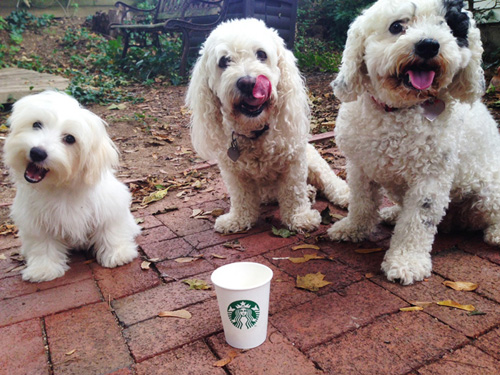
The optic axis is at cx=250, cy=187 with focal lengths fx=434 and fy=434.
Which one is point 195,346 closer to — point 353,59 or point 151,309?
point 151,309

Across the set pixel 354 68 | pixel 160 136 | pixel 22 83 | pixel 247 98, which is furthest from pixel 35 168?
pixel 22 83

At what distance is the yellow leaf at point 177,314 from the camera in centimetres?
227

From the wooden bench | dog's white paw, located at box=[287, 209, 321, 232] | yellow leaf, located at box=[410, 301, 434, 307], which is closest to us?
yellow leaf, located at box=[410, 301, 434, 307]

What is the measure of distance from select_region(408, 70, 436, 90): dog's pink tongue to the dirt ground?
7.91 feet

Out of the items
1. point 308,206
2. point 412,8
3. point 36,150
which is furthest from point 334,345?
point 36,150

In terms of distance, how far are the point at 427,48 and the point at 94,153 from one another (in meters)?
1.97

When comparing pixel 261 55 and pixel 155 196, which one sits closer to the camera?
pixel 261 55

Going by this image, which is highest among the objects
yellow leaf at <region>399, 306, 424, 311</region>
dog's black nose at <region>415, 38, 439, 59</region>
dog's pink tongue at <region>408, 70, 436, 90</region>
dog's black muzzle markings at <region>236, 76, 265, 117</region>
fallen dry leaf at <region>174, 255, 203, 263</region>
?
dog's black nose at <region>415, 38, 439, 59</region>

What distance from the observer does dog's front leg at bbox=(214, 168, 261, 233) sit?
3344mm

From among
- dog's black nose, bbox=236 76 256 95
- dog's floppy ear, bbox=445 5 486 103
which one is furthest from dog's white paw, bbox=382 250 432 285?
dog's black nose, bbox=236 76 256 95

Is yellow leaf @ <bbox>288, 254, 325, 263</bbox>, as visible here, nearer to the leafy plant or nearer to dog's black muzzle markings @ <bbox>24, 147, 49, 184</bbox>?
dog's black muzzle markings @ <bbox>24, 147, 49, 184</bbox>

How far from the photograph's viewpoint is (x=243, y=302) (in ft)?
6.11

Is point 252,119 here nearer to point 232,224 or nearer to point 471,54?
point 232,224

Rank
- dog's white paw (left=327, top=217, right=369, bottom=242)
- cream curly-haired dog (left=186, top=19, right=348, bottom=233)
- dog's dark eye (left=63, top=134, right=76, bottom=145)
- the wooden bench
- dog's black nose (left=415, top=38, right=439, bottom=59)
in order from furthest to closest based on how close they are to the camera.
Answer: the wooden bench → dog's white paw (left=327, top=217, right=369, bottom=242) → cream curly-haired dog (left=186, top=19, right=348, bottom=233) → dog's dark eye (left=63, top=134, right=76, bottom=145) → dog's black nose (left=415, top=38, right=439, bottom=59)
